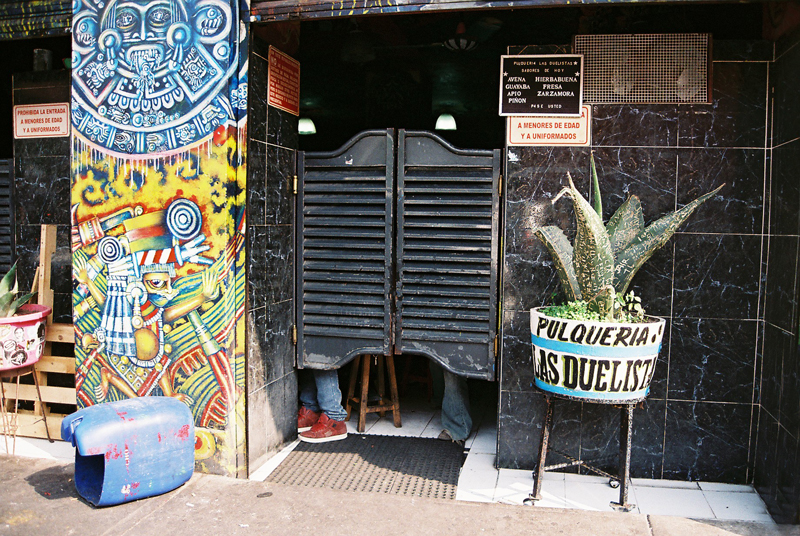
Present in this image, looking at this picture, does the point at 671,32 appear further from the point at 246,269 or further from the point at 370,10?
the point at 246,269

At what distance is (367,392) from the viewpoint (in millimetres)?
4832

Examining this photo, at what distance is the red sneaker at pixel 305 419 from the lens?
192 inches

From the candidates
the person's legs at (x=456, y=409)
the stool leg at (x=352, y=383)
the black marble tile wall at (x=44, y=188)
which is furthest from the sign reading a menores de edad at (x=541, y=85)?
the black marble tile wall at (x=44, y=188)

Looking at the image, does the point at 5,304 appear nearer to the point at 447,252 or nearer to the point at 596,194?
the point at 447,252

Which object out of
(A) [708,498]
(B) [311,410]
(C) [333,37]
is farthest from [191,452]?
(C) [333,37]

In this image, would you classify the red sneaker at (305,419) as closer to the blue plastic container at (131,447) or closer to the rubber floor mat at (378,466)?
the rubber floor mat at (378,466)

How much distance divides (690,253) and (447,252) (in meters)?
1.64

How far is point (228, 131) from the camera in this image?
150 inches

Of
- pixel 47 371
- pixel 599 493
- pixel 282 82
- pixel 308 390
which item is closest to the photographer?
pixel 599 493

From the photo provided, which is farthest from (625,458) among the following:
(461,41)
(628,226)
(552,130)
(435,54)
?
(435,54)

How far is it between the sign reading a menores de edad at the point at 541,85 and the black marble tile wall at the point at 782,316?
3.98 ft

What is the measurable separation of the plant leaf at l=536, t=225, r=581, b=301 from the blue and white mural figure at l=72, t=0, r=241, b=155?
7.01ft

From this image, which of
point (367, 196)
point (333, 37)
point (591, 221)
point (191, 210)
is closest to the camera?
point (591, 221)

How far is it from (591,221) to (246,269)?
7.26 feet
